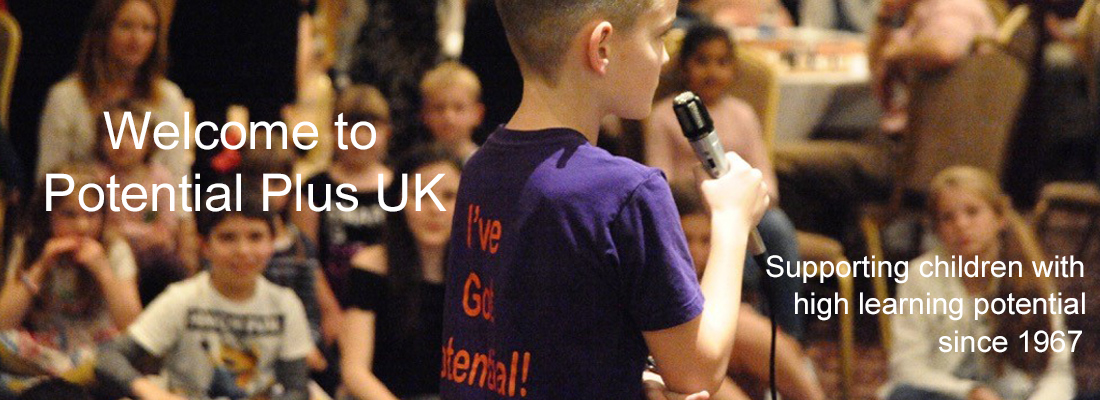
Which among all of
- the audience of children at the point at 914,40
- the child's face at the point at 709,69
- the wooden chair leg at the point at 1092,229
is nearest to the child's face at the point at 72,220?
the child's face at the point at 709,69

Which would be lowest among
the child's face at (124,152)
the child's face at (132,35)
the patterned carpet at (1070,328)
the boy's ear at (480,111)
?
the patterned carpet at (1070,328)

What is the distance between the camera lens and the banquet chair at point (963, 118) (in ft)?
14.3

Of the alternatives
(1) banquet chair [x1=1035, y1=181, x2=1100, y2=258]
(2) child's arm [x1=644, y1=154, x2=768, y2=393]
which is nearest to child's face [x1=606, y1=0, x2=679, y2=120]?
(2) child's arm [x1=644, y1=154, x2=768, y2=393]

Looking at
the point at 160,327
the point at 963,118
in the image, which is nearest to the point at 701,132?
the point at 160,327

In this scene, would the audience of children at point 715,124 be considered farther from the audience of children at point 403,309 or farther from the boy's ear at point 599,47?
the boy's ear at point 599,47

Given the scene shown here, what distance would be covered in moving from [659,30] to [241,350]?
203 centimetres

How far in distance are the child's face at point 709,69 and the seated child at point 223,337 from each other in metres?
1.29

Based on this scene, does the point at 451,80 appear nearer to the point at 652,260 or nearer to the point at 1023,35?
the point at 1023,35

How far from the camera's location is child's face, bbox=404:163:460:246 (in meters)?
3.52

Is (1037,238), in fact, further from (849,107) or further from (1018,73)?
(849,107)

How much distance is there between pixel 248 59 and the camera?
172 inches

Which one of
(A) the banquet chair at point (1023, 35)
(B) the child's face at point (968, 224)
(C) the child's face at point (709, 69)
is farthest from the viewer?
(A) the banquet chair at point (1023, 35)

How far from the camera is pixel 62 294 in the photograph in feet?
11.8

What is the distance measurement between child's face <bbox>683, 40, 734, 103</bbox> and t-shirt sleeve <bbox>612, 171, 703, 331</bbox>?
2.66m
